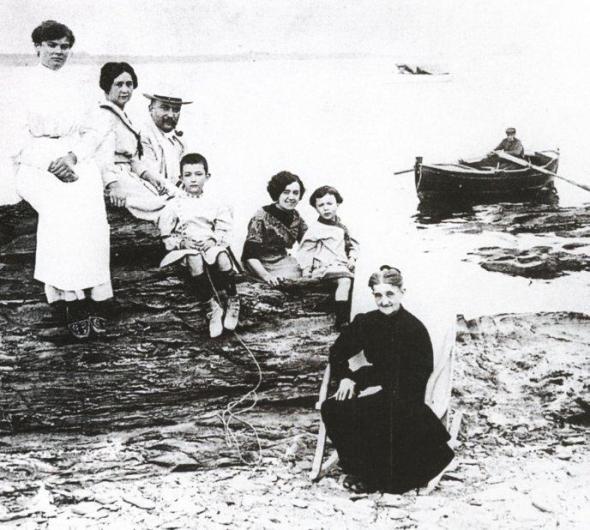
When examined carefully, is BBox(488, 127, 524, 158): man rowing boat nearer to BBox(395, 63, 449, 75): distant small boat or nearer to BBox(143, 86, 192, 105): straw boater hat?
BBox(395, 63, 449, 75): distant small boat

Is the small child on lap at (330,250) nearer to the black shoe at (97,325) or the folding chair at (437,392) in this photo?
the folding chair at (437,392)

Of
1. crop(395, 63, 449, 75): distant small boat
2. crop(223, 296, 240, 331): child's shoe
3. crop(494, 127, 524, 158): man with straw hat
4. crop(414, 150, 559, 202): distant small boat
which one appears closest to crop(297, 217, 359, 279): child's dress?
crop(223, 296, 240, 331): child's shoe

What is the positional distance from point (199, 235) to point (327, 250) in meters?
0.64

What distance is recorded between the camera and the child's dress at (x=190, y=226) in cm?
315

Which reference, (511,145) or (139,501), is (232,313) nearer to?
(139,501)

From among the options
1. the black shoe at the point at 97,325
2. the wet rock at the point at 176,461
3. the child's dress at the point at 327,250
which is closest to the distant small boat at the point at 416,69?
the child's dress at the point at 327,250

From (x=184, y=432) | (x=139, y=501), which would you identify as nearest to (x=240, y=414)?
(x=184, y=432)

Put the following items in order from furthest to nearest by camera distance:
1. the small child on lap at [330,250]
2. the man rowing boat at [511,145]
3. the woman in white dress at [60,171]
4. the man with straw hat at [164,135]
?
the man rowing boat at [511,145]
the small child on lap at [330,250]
the man with straw hat at [164,135]
the woman in white dress at [60,171]

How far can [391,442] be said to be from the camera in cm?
315

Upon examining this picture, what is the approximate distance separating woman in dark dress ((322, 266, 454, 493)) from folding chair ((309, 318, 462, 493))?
44mm

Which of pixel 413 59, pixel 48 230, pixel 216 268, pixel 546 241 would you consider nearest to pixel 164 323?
pixel 216 268

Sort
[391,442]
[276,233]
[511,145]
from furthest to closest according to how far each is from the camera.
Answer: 1. [511,145]
2. [276,233]
3. [391,442]

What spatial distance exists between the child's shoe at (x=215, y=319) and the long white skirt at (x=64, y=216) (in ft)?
1.89

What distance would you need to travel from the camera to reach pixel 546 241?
11.3 ft
